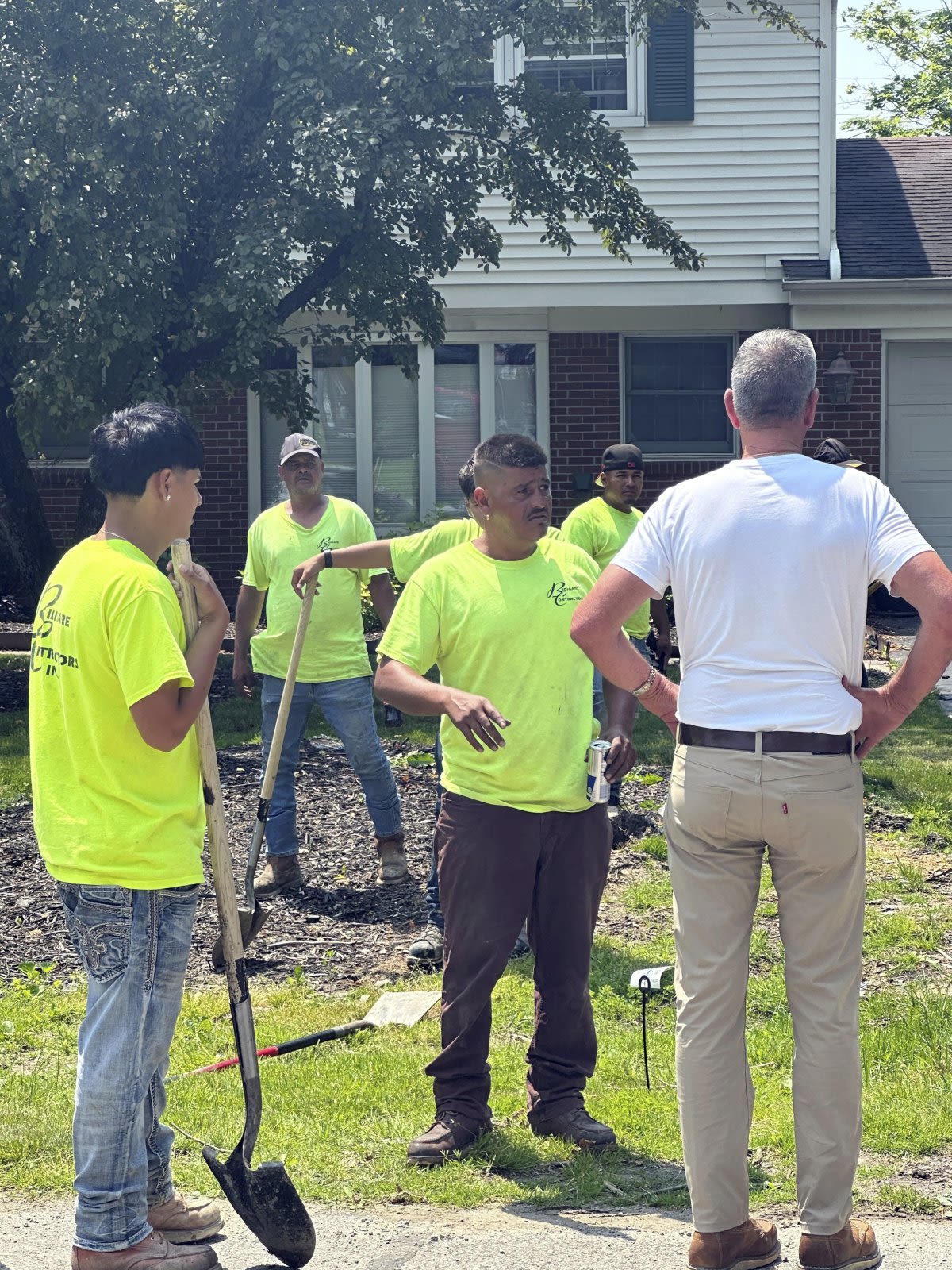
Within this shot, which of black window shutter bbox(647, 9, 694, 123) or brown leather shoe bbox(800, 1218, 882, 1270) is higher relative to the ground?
black window shutter bbox(647, 9, 694, 123)

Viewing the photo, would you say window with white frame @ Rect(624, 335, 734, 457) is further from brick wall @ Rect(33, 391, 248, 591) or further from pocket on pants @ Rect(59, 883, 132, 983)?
pocket on pants @ Rect(59, 883, 132, 983)

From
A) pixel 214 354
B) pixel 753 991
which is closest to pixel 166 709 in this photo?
pixel 753 991

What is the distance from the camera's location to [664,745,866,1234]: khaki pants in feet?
11.2

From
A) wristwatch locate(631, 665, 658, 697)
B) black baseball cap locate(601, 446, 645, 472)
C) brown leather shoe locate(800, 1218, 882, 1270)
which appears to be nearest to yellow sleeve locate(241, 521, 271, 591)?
black baseball cap locate(601, 446, 645, 472)

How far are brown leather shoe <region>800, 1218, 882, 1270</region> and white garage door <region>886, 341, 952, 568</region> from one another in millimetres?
13700

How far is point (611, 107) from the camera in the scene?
1606 cm

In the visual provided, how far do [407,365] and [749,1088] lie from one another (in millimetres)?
10129

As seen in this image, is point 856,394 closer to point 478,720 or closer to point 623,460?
point 623,460

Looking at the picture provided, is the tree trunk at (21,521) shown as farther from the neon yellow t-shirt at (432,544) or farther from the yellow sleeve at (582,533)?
the neon yellow t-shirt at (432,544)

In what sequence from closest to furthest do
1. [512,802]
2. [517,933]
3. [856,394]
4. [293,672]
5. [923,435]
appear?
[512,802], [517,933], [293,672], [856,394], [923,435]

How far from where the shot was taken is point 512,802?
434 centimetres

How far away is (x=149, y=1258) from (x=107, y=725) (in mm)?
1240

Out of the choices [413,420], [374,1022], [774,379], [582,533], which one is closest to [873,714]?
[774,379]

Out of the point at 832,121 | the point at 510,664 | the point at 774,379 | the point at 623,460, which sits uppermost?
the point at 832,121
